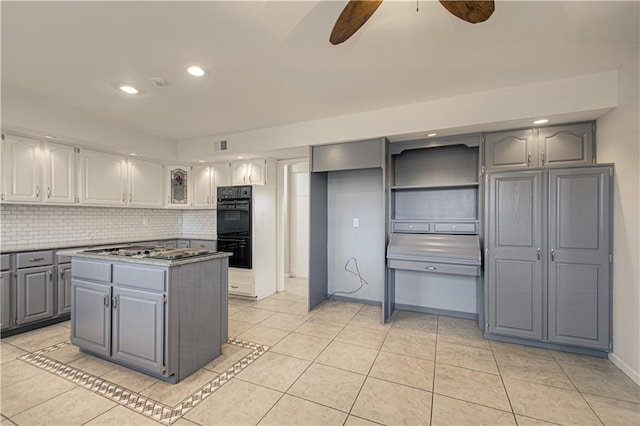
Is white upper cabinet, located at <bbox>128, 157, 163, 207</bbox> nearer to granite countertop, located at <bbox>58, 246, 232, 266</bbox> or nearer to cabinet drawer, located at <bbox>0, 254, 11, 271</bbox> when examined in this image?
cabinet drawer, located at <bbox>0, 254, 11, 271</bbox>

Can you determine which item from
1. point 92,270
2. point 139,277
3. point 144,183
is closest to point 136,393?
Result: point 139,277

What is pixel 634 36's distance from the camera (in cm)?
203

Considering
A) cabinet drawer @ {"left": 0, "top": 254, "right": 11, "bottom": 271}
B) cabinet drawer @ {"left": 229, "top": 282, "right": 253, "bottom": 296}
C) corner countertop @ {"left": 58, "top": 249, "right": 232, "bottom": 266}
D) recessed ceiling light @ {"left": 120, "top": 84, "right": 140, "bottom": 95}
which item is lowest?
cabinet drawer @ {"left": 229, "top": 282, "right": 253, "bottom": 296}

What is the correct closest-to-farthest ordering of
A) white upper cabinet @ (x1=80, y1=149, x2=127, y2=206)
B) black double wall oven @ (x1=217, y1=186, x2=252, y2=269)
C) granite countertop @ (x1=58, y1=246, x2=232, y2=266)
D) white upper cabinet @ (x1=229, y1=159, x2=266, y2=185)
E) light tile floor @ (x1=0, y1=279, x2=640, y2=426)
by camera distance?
light tile floor @ (x1=0, y1=279, x2=640, y2=426) → granite countertop @ (x1=58, y1=246, x2=232, y2=266) → white upper cabinet @ (x1=80, y1=149, x2=127, y2=206) → black double wall oven @ (x1=217, y1=186, x2=252, y2=269) → white upper cabinet @ (x1=229, y1=159, x2=266, y2=185)

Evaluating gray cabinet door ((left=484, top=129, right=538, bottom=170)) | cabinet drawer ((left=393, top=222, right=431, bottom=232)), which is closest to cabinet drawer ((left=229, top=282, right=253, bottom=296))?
cabinet drawer ((left=393, top=222, right=431, bottom=232))

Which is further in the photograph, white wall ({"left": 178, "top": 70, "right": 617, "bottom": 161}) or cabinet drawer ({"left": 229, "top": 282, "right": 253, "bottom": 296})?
cabinet drawer ({"left": 229, "top": 282, "right": 253, "bottom": 296})

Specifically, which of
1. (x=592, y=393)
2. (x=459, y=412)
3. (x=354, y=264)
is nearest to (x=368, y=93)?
(x=354, y=264)

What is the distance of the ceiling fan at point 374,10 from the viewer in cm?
139

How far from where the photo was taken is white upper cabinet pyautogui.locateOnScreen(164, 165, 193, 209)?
497cm

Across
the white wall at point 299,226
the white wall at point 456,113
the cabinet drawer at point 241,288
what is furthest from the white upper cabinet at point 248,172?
the cabinet drawer at point 241,288

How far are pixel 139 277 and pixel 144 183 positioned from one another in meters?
2.88

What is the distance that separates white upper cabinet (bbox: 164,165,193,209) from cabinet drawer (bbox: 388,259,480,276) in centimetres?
371

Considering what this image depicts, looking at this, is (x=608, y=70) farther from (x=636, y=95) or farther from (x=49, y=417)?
(x=49, y=417)

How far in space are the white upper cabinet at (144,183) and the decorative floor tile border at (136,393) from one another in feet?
7.56
